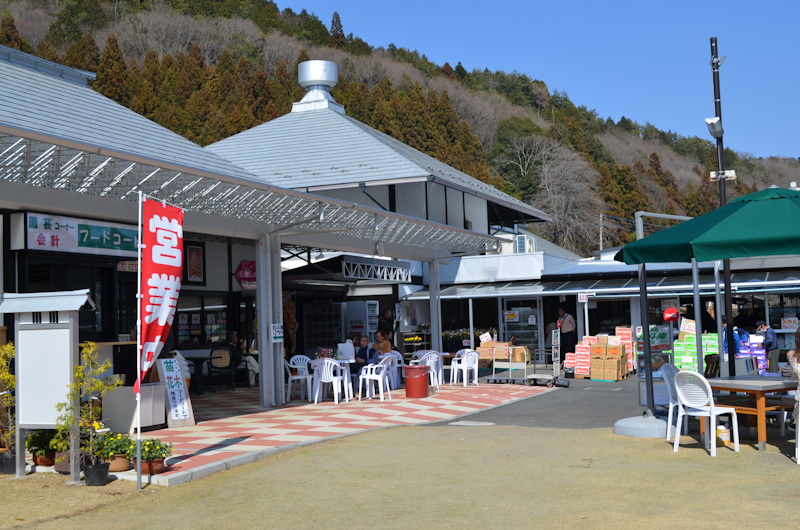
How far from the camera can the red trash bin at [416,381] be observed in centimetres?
1339

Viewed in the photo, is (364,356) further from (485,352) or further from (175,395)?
(485,352)

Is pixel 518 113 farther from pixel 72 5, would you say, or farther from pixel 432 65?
pixel 72 5

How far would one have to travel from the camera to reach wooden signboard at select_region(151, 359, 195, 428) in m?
10.1

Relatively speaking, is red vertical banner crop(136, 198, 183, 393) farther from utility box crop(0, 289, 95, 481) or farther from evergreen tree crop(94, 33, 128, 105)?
evergreen tree crop(94, 33, 128, 105)

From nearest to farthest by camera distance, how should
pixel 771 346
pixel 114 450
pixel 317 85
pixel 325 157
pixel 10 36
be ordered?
1. pixel 114 450
2. pixel 771 346
3. pixel 325 157
4. pixel 317 85
5. pixel 10 36

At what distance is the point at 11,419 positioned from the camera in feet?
23.9

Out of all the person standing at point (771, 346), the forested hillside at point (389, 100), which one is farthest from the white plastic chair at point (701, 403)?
the forested hillside at point (389, 100)

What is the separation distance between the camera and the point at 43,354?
6832 millimetres

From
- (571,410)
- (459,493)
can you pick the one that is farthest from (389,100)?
(459,493)

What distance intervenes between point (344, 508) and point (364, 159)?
12155 millimetres

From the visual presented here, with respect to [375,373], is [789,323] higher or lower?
higher

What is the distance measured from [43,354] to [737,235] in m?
6.55

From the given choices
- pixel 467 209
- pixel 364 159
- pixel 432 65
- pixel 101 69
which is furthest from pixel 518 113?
pixel 364 159

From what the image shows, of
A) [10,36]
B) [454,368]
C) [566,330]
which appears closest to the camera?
[454,368]
